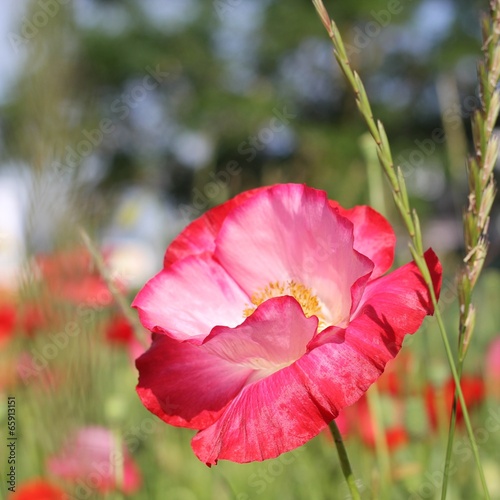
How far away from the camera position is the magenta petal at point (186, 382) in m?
0.39

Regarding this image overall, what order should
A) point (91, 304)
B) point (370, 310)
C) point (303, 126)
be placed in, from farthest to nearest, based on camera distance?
point (303, 126) → point (91, 304) → point (370, 310)

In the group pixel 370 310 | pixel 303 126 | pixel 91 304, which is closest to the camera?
pixel 370 310

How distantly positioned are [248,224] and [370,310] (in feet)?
0.36

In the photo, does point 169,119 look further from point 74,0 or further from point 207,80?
point 74,0

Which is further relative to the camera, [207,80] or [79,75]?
[207,80]

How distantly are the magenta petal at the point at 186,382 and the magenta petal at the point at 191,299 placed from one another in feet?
0.04

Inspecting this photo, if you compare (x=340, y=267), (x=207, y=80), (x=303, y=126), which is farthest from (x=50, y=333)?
(x=207, y=80)

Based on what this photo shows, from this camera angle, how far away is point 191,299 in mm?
445

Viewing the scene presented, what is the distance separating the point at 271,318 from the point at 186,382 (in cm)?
6

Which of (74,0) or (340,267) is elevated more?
(74,0)

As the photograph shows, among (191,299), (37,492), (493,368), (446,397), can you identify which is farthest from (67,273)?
(493,368)

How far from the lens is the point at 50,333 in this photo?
1.39 feet

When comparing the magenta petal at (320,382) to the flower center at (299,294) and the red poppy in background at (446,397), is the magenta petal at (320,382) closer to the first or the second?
the flower center at (299,294)

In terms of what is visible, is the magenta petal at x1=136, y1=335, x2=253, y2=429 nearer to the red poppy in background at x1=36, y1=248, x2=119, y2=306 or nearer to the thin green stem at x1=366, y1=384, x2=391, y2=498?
the red poppy in background at x1=36, y1=248, x2=119, y2=306
